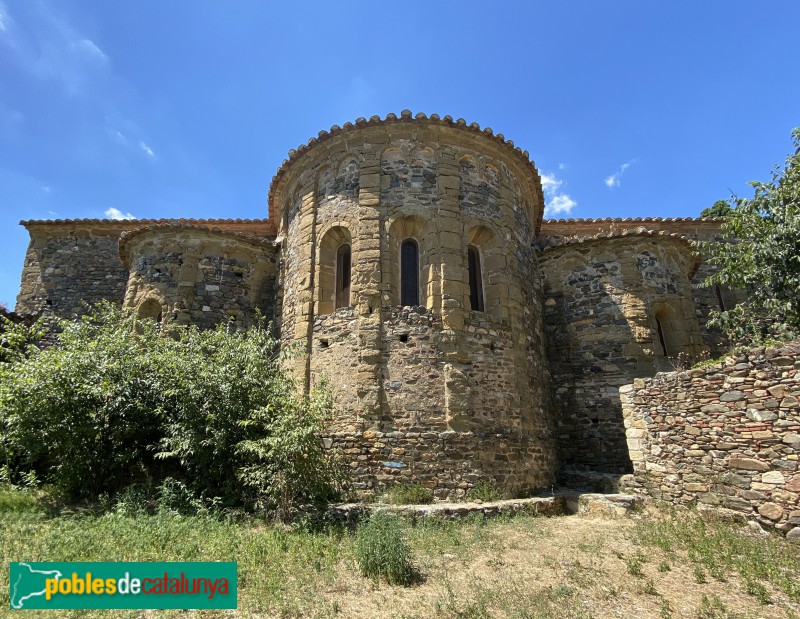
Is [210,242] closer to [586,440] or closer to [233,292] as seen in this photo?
[233,292]

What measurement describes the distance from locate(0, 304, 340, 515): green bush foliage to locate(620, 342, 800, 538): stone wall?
5.60 meters

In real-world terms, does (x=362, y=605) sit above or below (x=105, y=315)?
below

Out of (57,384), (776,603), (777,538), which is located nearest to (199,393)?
(57,384)

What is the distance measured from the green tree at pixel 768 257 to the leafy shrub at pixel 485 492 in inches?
219

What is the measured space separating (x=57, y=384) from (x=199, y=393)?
2.48 metres

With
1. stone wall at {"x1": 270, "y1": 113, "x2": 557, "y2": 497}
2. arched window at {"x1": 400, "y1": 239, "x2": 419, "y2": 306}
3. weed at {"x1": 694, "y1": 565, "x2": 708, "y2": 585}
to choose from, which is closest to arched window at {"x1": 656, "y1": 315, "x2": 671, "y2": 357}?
stone wall at {"x1": 270, "y1": 113, "x2": 557, "y2": 497}

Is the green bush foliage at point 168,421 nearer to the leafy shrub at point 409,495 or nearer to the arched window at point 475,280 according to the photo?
the leafy shrub at point 409,495

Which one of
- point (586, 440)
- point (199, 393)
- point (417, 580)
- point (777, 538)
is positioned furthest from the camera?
point (586, 440)

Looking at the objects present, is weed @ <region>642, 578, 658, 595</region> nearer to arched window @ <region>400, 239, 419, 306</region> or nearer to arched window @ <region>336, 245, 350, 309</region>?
arched window @ <region>400, 239, 419, 306</region>

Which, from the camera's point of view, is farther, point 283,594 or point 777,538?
point 777,538

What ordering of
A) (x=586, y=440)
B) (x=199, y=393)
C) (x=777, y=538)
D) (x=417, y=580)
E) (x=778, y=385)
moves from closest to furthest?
(x=417, y=580) → (x=777, y=538) → (x=778, y=385) → (x=199, y=393) → (x=586, y=440)

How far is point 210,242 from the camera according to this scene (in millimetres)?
12414

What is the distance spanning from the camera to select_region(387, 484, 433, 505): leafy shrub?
7.93 meters

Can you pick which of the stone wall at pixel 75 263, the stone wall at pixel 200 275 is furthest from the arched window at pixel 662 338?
the stone wall at pixel 75 263
